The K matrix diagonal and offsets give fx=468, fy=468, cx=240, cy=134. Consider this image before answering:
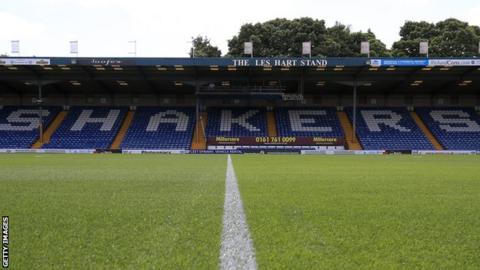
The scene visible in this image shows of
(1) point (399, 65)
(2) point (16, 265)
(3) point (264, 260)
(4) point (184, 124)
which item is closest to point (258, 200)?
(3) point (264, 260)

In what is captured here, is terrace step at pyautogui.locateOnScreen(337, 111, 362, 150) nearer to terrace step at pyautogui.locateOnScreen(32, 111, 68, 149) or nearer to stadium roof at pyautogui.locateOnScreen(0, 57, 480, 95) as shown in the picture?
A: stadium roof at pyautogui.locateOnScreen(0, 57, 480, 95)

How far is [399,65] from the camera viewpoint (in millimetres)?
34406

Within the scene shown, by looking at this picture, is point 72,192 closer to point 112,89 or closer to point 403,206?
point 403,206

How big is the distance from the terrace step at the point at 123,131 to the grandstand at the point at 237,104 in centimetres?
9

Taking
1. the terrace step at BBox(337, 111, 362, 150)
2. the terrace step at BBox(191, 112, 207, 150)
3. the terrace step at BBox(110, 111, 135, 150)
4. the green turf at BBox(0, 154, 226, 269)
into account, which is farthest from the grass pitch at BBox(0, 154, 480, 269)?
the terrace step at BBox(110, 111, 135, 150)

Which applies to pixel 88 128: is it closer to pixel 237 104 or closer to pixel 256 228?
pixel 237 104

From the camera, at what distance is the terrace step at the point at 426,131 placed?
38088mm

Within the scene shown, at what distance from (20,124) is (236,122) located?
19.0 metres

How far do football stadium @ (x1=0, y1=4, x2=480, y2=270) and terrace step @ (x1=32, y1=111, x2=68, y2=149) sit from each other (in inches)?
7.0

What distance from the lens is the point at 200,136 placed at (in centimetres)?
3988

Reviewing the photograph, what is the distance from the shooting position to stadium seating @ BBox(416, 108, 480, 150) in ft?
125

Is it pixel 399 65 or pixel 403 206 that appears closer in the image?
pixel 403 206

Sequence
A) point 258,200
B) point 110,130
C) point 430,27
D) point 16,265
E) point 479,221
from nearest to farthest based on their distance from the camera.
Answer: point 16,265 → point 479,221 → point 258,200 → point 110,130 → point 430,27

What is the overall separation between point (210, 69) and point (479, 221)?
109 feet
